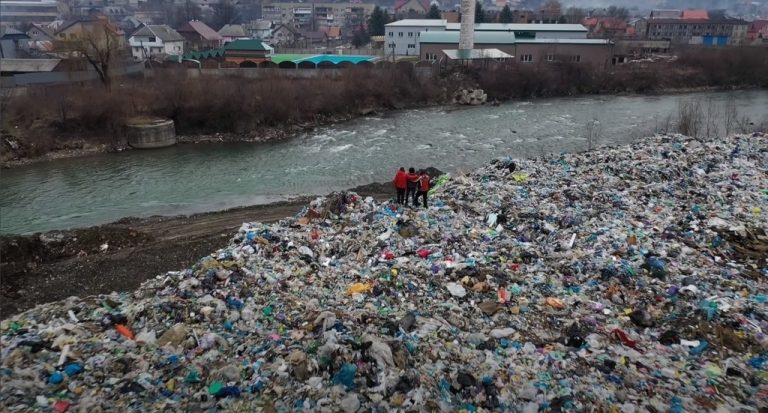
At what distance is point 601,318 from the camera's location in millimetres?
6559

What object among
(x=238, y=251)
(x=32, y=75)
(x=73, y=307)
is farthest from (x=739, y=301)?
(x=32, y=75)

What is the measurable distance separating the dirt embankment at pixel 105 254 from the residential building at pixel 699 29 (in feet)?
213

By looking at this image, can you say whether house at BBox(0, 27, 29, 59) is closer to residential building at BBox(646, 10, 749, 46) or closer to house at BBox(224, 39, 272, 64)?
house at BBox(224, 39, 272, 64)

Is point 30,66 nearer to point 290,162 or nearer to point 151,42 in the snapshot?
point 151,42

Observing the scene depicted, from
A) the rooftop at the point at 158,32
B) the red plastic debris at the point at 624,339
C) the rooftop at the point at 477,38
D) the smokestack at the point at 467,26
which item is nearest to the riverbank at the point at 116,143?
the smokestack at the point at 467,26

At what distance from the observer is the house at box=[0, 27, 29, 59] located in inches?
1662

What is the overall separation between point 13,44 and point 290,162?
38163 mm

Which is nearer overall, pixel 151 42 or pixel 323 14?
pixel 151 42

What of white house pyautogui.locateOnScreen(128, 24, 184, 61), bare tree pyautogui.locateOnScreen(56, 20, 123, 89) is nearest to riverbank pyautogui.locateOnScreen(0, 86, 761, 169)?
bare tree pyautogui.locateOnScreen(56, 20, 123, 89)

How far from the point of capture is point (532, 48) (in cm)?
4328

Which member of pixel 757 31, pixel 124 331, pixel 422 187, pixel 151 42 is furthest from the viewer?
pixel 757 31

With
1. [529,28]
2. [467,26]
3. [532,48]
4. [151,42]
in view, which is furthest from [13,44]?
[529,28]

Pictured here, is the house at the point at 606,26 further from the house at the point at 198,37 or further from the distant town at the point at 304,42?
the house at the point at 198,37

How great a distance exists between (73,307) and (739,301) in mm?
8644
